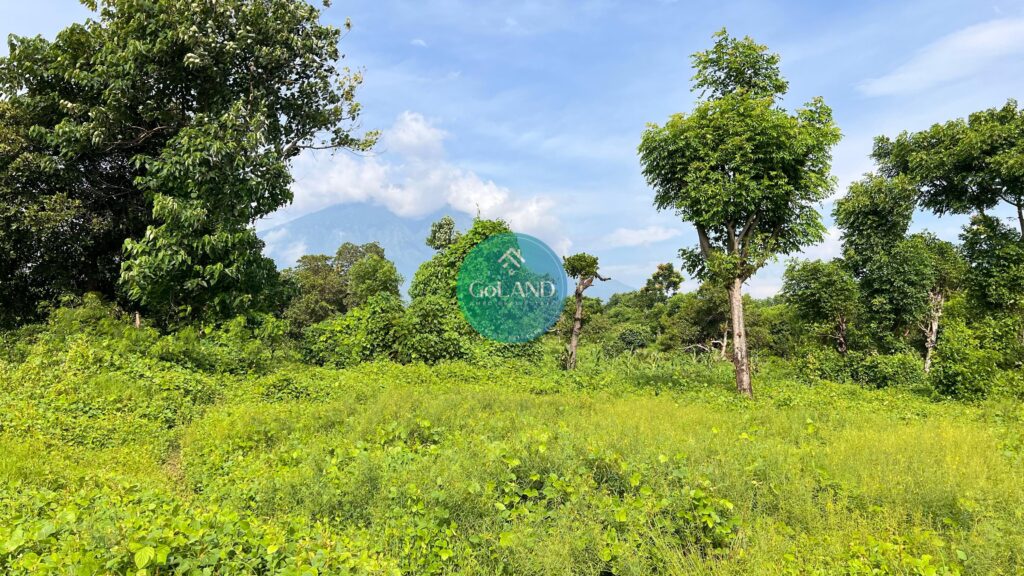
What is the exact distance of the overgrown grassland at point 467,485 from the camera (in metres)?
3.79

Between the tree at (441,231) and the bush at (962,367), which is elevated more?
the tree at (441,231)

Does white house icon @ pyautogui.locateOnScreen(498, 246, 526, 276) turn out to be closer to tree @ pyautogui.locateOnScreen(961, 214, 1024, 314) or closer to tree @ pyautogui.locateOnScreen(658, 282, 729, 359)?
tree @ pyautogui.locateOnScreen(961, 214, 1024, 314)

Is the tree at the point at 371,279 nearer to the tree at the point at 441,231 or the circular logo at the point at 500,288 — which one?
→ the tree at the point at 441,231

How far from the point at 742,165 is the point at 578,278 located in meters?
5.62

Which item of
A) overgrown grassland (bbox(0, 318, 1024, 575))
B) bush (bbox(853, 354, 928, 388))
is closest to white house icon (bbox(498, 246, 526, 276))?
overgrown grassland (bbox(0, 318, 1024, 575))

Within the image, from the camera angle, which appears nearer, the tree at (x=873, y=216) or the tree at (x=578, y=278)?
the tree at (x=578, y=278)

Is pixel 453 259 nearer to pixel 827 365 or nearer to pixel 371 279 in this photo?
pixel 827 365

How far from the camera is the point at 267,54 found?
13289mm

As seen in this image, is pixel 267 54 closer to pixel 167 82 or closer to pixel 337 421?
pixel 167 82

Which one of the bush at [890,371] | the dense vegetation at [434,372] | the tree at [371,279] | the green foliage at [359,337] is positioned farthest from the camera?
the tree at [371,279]

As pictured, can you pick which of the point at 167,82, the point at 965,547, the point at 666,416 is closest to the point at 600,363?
the point at 666,416

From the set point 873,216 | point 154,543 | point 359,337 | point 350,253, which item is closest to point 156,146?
point 359,337

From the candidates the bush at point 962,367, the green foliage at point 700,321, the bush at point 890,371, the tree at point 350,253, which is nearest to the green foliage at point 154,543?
the bush at point 962,367

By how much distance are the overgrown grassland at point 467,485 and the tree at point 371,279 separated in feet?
67.4
